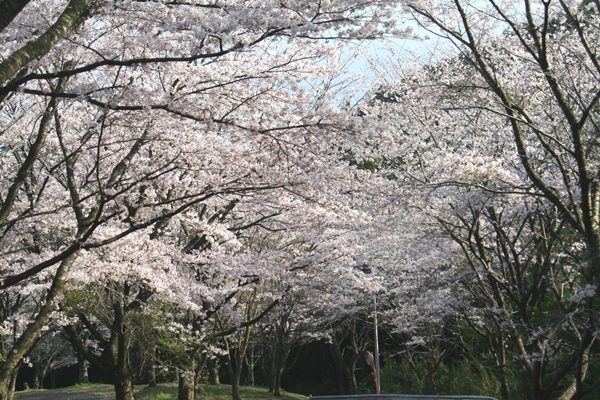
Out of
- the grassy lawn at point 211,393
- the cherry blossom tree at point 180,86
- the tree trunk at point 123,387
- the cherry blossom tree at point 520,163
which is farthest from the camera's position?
the grassy lawn at point 211,393

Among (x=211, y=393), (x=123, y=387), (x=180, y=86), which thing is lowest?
(x=211, y=393)

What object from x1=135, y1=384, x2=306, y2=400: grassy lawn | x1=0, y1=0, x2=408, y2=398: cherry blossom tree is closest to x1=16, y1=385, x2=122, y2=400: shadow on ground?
x1=135, y1=384, x2=306, y2=400: grassy lawn

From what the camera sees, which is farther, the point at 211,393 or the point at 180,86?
the point at 211,393

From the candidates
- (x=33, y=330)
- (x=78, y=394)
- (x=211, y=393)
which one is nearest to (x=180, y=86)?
(x=33, y=330)

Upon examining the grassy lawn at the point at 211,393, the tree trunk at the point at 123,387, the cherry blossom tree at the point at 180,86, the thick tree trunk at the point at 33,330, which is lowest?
the grassy lawn at the point at 211,393

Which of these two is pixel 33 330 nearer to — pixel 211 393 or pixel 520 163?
pixel 520 163

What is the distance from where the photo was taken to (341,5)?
15.1 feet

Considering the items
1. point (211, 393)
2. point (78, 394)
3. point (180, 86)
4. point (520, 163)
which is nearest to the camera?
point (180, 86)

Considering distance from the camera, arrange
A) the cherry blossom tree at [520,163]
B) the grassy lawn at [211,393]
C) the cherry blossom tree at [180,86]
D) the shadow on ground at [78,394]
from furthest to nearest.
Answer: the shadow on ground at [78,394] → the grassy lawn at [211,393] → the cherry blossom tree at [520,163] → the cherry blossom tree at [180,86]

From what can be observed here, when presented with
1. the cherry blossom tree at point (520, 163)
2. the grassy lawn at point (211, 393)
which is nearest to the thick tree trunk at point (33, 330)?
the cherry blossom tree at point (520, 163)

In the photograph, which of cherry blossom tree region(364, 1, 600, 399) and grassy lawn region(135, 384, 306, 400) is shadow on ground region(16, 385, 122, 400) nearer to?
grassy lawn region(135, 384, 306, 400)

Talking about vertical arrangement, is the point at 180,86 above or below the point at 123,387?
above

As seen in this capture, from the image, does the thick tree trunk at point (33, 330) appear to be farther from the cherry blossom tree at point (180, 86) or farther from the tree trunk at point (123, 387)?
the tree trunk at point (123, 387)

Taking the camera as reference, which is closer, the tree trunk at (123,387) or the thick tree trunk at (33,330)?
the thick tree trunk at (33,330)
